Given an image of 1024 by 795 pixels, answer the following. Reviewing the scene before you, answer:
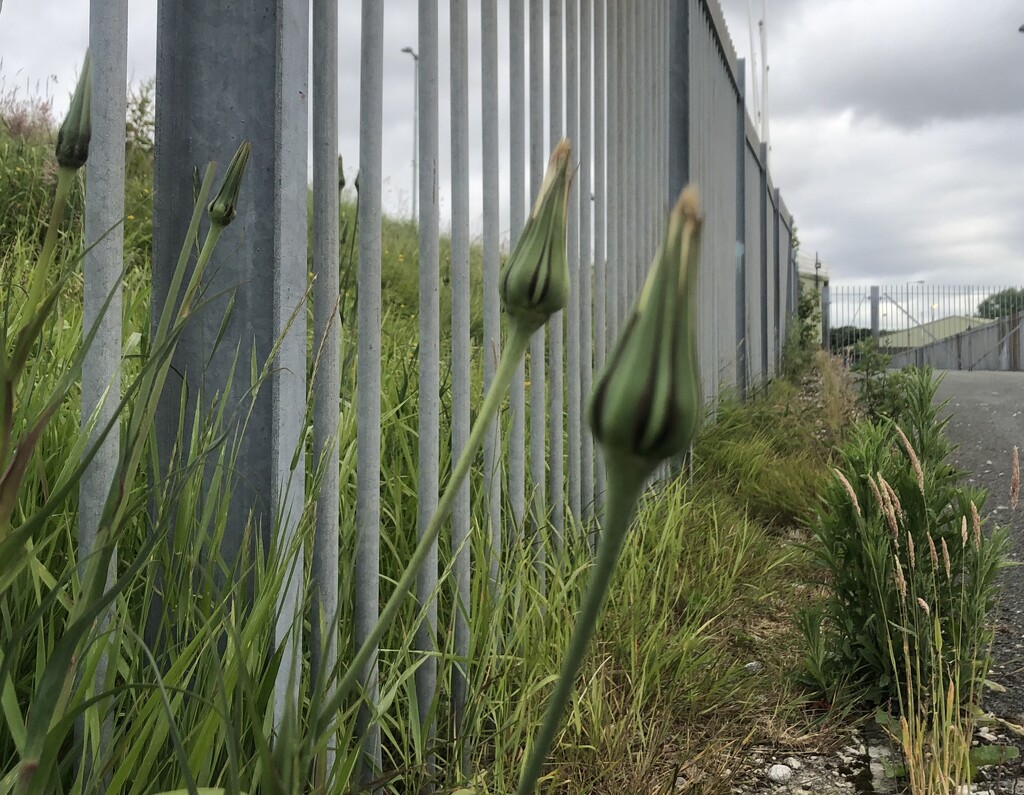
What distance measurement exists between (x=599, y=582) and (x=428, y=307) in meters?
1.41

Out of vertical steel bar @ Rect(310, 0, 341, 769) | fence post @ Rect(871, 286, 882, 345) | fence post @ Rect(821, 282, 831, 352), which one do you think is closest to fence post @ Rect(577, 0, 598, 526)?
vertical steel bar @ Rect(310, 0, 341, 769)

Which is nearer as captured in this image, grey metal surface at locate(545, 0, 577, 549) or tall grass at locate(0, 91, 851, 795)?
tall grass at locate(0, 91, 851, 795)

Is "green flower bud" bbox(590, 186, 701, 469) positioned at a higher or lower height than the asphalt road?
higher

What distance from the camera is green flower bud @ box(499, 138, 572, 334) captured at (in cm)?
56

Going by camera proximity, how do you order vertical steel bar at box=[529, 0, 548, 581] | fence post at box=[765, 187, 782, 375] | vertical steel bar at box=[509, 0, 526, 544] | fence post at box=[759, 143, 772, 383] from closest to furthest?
vertical steel bar at box=[509, 0, 526, 544] < vertical steel bar at box=[529, 0, 548, 581] < fence post at box=[759, 143, 772, 383] < fence post at box=[765, 187, 782, 375]

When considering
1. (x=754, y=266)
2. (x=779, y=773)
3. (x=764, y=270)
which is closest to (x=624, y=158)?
(x=779, y=773)

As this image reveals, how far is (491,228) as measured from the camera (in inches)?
81.4

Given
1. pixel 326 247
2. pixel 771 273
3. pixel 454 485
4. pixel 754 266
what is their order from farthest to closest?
pixel 771 273, pixel 754 266, pixel 326 247, pixel 454 485

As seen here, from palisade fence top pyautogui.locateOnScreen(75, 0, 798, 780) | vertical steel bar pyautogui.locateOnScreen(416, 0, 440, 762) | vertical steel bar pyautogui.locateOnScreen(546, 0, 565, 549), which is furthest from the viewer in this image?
vertical steel bar pyautogui.locateOnScreen(546, 0, 565, 549)

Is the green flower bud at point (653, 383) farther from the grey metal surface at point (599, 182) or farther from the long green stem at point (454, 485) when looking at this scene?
the grey metal surface at point (599, 182)

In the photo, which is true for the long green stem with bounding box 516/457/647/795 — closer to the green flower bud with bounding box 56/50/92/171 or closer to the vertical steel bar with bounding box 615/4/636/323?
the green flower bud with bounding box 56/50/92/171

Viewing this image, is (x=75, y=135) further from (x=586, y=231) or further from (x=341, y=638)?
(x=586, y=231)

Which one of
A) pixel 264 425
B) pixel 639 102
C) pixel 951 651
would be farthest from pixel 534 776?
pixel 639 102

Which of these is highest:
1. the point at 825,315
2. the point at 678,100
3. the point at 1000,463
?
the point at 825,315
